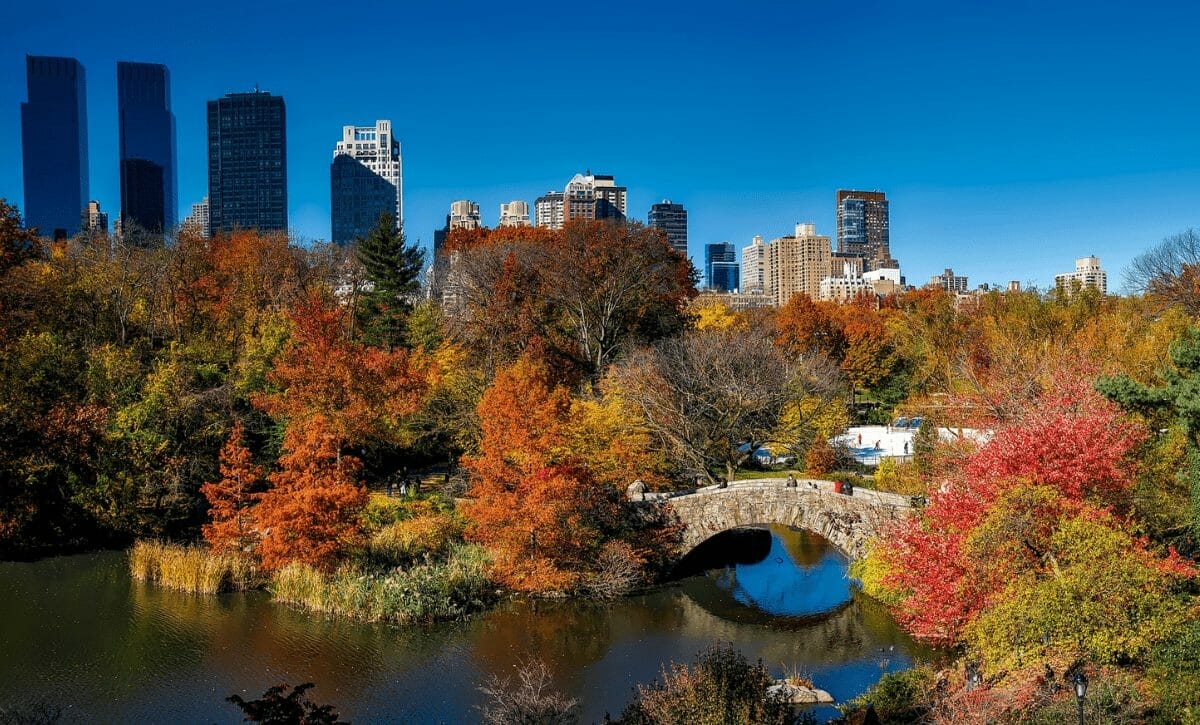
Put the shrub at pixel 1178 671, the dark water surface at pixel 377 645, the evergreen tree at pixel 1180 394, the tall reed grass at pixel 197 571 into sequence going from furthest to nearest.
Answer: the tall reed grass at pixel 197 571 → the dark water surface at pixel 377 645 → the evergreen tree at pixel 1180 394 → the shrub at pixel 1178 671

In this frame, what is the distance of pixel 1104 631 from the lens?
1491cm

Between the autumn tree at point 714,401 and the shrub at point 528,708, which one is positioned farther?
the autumn tree at point 714,401

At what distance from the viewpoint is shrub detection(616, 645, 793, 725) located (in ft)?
44.4

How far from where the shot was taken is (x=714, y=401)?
3631 centimetres

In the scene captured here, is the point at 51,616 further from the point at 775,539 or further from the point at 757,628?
the point at 775,539

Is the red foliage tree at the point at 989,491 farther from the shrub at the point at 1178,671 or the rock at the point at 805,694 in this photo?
the shrub at the point at 1178,671

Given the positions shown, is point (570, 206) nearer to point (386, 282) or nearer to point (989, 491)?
point (386, 282)

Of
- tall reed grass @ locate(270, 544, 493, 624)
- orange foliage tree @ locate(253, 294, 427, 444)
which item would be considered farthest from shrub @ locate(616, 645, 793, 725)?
orange foliage tree @ locate(253, 294, 427, 444)

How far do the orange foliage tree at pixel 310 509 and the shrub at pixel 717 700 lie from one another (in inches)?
548

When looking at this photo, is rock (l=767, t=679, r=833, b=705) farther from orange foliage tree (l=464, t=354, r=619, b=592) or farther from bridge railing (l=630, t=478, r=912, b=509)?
orange foliage tree (l=464, t=354, r=619, b=592)

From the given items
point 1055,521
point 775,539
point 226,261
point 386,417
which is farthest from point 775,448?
point 226,261

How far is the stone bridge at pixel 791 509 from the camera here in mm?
26719

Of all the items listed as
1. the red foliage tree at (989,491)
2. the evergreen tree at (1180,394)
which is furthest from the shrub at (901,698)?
the evergreen tree at (1180,394)

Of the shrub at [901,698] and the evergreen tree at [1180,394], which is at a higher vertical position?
the evergreen tree at [1180,394]
